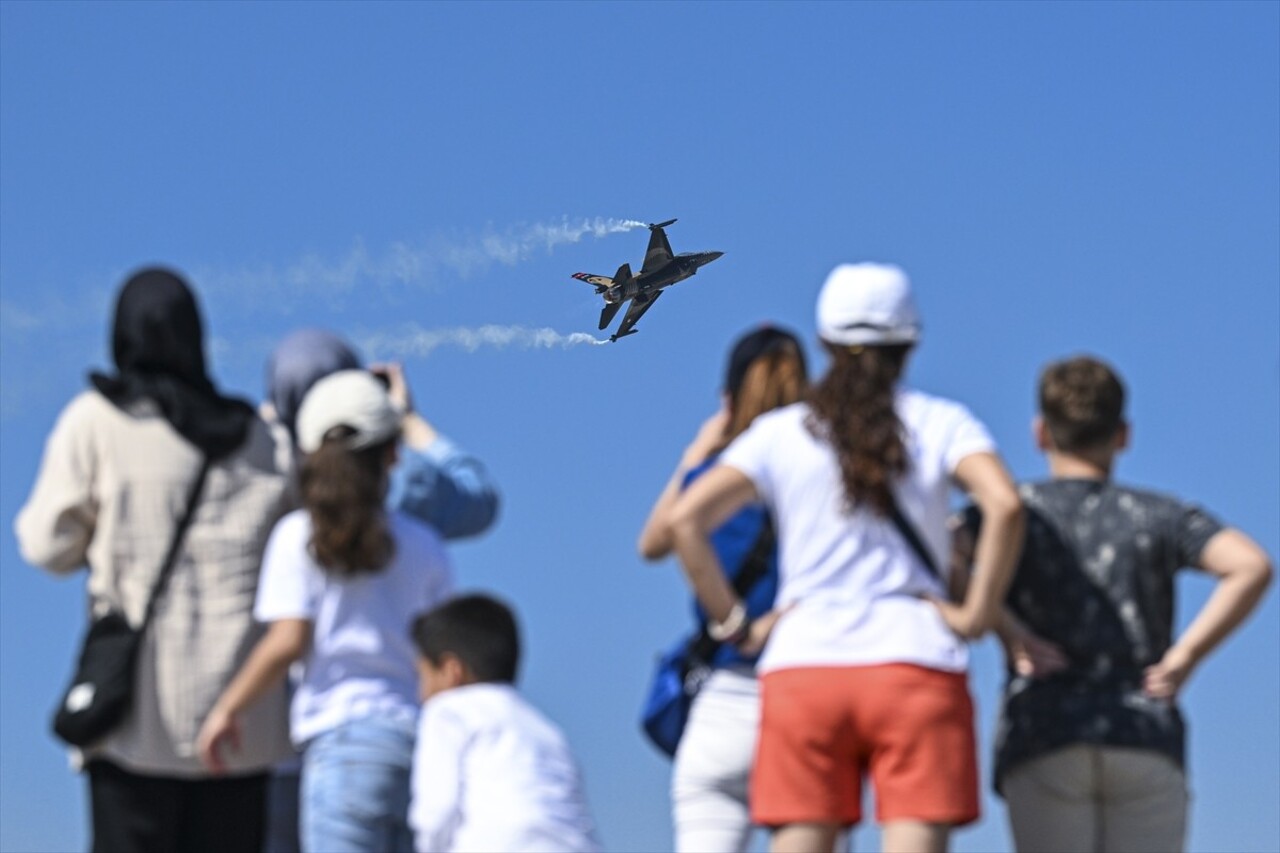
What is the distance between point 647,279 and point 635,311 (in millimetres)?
1605

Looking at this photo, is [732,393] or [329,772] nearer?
[329,772]

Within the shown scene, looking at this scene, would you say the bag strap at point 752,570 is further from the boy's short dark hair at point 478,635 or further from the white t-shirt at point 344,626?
the white t-shirt at point 344,626

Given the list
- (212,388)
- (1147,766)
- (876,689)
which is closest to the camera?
(876,689)

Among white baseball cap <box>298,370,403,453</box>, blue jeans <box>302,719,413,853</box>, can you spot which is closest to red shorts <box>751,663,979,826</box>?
blue jeans <box>302,719,413,853</box>

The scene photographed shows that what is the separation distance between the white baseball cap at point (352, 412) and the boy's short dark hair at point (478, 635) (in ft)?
2.07

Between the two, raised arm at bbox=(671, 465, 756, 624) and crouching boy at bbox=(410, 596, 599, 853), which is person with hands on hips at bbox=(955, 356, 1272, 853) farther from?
crouching boy at bbox=(410, 596, 599, 853)

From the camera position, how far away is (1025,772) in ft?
21.3

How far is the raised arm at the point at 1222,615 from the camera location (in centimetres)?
636

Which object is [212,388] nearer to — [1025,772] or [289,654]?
[289,654]

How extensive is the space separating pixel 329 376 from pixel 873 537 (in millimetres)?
2036

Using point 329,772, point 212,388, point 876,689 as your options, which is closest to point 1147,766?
point 876,689

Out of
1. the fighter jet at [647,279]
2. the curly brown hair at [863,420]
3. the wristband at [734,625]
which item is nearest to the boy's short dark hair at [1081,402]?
the curly brown hair at [863,420]

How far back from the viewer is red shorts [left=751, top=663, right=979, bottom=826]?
5.93 metres

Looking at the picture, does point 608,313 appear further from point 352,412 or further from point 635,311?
point 352,412
